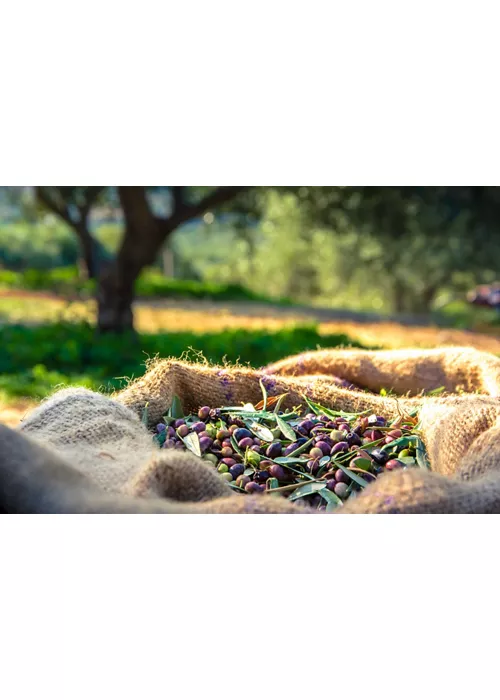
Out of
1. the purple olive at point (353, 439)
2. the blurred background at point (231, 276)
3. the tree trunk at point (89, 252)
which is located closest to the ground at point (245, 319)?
the blurred background at point (231, 276)

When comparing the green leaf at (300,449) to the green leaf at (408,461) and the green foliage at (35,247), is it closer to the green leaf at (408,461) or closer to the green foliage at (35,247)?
the green leaf at (408,461)

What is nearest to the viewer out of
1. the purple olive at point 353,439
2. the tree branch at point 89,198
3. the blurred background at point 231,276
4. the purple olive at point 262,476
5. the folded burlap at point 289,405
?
the folded burlap at point 289,405

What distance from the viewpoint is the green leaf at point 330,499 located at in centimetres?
138

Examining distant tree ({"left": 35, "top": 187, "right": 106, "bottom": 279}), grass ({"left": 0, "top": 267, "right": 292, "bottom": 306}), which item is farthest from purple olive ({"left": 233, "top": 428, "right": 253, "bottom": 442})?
grass ({"left": 0, "top": 267, "right": 292, "bottom": 306})

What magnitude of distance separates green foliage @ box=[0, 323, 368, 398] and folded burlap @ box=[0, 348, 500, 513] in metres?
2.40

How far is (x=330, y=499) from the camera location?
1.40 m

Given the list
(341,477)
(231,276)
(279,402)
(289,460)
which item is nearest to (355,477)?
(341,477)

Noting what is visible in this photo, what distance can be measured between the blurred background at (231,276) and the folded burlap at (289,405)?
0.86 feet

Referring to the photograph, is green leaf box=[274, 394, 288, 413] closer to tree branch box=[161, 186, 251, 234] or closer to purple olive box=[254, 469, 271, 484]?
purple olive box=[254, 469, 271, 484]

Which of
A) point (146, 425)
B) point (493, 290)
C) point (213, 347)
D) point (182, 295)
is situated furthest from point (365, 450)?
point (182, 295)

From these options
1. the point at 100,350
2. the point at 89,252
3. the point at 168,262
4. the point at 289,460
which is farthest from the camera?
the point at 168,262

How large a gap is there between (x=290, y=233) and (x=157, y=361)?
7.96 meters

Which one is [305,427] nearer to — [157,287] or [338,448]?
[338,448]

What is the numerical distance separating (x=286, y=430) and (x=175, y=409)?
0.29 meters
